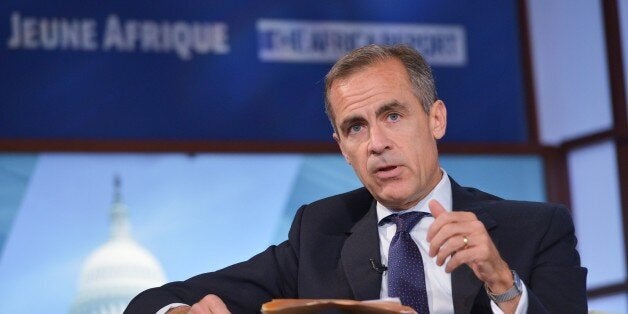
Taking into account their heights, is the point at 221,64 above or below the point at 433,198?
above

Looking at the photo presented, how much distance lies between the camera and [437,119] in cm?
254

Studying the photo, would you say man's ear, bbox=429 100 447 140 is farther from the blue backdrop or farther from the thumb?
the blue backdrop

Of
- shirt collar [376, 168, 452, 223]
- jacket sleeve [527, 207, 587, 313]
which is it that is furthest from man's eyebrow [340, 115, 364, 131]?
jacket sleeve [527, 207, 587, 313]

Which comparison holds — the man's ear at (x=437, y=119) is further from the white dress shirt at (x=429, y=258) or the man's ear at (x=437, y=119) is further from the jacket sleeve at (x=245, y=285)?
the jacket sleeve at (x=245, y=285)

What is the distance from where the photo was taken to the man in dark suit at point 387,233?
2.29 metres

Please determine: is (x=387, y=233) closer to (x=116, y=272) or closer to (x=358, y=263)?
(x=358, y=263)

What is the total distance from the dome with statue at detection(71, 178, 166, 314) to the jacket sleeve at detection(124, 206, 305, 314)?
2.26 meters

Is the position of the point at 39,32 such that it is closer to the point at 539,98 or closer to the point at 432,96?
the point at 539,98

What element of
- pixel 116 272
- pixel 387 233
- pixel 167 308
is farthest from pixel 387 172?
pixel 116 272

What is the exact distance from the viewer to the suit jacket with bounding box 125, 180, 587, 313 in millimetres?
2266

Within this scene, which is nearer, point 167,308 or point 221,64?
point 167,308

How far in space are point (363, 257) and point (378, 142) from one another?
0.25m

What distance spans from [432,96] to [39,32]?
276 centimetres

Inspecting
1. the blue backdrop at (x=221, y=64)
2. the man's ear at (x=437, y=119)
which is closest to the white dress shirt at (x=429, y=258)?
the man's ear at (x=437, y=119)
